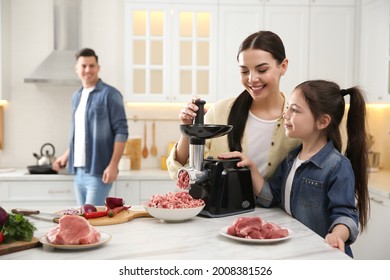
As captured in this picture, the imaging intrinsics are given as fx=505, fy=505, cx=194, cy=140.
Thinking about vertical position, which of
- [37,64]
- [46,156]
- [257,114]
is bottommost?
[46,156]

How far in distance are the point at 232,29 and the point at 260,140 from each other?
1702mm

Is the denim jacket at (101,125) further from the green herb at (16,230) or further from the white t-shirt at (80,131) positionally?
the green herb at (16,230)

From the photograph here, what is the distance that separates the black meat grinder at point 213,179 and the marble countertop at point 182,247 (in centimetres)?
9

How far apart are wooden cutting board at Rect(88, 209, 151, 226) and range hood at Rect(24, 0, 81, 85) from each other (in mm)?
1922

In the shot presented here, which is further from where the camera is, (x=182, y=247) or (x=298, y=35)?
(x=298, y=35)

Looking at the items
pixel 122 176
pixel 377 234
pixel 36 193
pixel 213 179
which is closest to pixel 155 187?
pixel 122 176

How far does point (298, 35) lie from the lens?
3.13 meters

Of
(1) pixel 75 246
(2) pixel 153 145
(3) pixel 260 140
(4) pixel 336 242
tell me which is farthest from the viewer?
(2) pixel 153 145

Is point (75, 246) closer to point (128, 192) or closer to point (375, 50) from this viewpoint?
point (128, 192)

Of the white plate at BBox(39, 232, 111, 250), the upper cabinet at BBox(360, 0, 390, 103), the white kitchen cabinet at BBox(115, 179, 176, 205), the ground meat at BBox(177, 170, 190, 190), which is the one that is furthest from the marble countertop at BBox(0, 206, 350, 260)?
the upper cabinet at BBox(360, 0, 390, 103)

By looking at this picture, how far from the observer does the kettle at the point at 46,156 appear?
311 centimetres

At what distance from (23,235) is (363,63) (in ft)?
8.37
